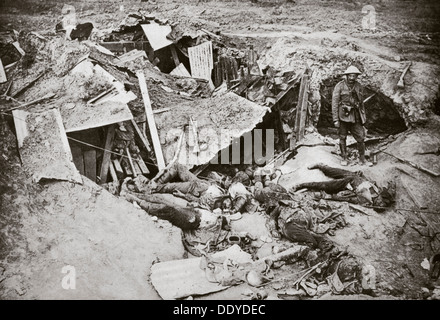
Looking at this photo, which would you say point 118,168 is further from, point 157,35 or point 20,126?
point 157,35

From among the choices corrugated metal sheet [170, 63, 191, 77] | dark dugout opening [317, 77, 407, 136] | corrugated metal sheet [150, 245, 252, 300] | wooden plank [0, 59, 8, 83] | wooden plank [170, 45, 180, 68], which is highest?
wooden plank [0, 59, 8, 83]

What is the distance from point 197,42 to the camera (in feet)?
26.5

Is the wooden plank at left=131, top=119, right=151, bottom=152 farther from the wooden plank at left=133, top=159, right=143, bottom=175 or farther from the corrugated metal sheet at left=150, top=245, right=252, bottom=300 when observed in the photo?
the corrugated metal sheet at left=150, top=245, right=252, bottom=300

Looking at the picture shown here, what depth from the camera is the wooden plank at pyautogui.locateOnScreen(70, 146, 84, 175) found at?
16.5 feet

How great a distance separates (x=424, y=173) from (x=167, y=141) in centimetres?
450

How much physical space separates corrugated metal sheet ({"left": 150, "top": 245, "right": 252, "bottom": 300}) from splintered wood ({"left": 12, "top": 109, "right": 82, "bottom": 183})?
1807 millimetres

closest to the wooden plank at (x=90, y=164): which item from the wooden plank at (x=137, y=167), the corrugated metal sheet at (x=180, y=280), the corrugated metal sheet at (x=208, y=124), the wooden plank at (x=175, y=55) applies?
the wooden plank at (x=137, y=167)

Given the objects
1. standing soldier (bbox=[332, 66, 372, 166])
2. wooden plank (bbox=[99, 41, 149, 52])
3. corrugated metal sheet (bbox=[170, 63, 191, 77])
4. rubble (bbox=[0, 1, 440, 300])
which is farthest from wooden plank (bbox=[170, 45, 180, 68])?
standing soldier (bbox=[332, 66, 372, 166])

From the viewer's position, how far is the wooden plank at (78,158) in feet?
16.5

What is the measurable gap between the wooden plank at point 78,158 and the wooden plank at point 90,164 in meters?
0.07

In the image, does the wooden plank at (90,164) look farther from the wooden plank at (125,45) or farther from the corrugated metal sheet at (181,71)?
the wooden plank at (125,45)

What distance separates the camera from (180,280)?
12.1ft

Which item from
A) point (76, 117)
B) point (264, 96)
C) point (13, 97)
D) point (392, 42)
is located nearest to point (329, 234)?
point (264, 96)

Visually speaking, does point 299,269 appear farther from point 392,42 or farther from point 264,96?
point 392,42
